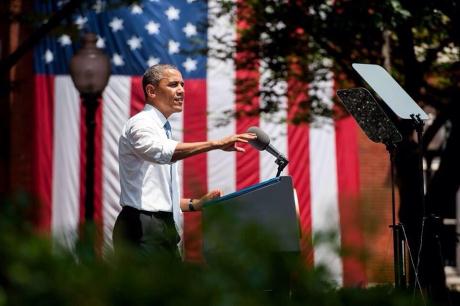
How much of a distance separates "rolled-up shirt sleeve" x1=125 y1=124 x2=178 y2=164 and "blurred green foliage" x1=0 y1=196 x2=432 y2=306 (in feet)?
11.1

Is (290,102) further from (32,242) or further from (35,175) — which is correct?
(32,242)

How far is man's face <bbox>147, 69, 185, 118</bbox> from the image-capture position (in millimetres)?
4629

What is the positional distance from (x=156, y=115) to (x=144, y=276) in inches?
150

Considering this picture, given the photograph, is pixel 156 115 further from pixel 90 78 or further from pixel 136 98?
pixel 136 98

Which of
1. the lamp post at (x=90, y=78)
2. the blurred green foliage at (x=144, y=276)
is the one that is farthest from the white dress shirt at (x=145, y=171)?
the lamp post at (x=90, y=78)

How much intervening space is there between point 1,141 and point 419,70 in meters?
8.91

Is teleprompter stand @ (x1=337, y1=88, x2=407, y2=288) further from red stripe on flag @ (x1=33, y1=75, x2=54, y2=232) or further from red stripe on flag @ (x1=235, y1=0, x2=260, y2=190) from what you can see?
red stripe on flag @ (x1=33, y1=75, x2=54, y2=232)

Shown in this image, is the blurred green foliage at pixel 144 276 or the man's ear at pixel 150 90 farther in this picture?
the man's ear at pixel 150 90

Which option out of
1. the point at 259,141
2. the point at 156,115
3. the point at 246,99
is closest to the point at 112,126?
the point at 246,99

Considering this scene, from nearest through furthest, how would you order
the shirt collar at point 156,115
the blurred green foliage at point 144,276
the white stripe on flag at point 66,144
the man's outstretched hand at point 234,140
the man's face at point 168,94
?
the blurred green foliage at point 144,276, the man's outstretched hand at point 234,140, the shirt collar at point 156,115, the man's face at point 168,94, the white stripe on flag at point 66,144

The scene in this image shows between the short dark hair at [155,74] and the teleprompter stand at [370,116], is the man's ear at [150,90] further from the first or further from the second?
the teleprompter stand at [370,116]

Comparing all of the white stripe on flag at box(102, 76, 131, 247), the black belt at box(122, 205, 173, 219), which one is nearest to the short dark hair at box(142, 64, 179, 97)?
the black belt at box(122, 205, 173, 219)

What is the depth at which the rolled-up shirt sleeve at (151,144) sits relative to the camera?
167 inches

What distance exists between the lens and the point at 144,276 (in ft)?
2.51
